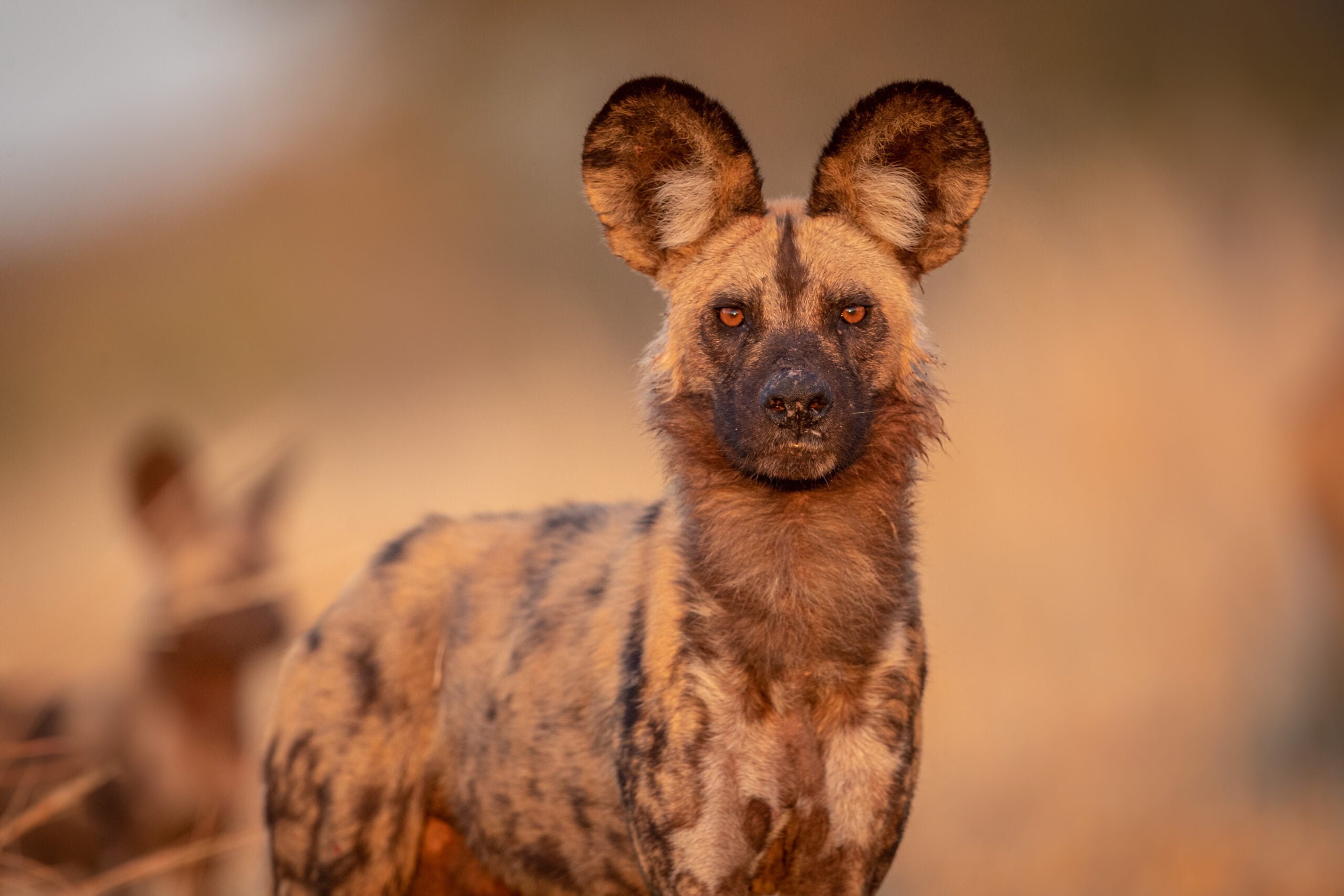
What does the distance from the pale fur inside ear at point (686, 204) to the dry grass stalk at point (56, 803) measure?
8.01 feet

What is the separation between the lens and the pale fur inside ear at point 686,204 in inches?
90.8

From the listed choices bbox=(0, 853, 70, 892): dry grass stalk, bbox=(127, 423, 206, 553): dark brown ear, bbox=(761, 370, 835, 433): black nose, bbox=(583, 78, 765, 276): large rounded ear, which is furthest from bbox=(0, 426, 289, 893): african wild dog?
bbox=(761, 370, 835, 433): black nose

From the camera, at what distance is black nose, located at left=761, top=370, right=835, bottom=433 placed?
203cm

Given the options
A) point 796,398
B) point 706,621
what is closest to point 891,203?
point 796,398

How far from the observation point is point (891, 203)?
2314 mm

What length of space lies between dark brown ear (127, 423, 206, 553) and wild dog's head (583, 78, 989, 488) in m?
2.34

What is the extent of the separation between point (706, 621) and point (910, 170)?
863mm

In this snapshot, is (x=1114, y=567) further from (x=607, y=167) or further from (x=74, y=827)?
(x=74, y=827)

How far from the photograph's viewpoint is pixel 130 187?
4387mm

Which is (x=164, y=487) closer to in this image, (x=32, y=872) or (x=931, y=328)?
(x=32, y=872)

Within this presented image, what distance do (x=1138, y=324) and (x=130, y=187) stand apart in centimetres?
336

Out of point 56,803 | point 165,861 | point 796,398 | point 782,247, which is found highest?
point 782,247

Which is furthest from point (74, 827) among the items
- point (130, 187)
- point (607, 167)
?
point (607, 167)

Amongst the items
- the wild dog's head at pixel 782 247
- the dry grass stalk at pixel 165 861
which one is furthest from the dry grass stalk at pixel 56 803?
the wild dog's head at pixel 782 247
